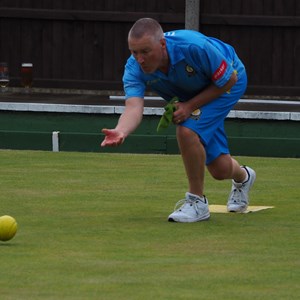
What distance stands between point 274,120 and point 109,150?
5.44ft

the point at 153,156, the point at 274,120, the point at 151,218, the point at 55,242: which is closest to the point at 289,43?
the point at 274,120

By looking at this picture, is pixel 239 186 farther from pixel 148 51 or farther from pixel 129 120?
pixel 148 51

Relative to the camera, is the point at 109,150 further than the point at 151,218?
Yes

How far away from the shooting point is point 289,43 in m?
16.4

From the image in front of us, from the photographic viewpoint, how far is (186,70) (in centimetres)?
717

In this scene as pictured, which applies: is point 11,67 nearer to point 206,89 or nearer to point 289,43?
point 289,43

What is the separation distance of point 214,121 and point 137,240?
101 centimetres

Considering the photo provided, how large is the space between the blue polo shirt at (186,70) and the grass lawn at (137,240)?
73 centimetres

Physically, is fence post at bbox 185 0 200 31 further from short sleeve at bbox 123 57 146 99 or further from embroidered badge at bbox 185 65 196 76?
embroidered badge at bbox 185 65 196 76

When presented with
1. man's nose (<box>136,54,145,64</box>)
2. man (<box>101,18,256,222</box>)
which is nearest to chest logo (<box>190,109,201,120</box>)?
man (<box>101,18,256,222</box>)

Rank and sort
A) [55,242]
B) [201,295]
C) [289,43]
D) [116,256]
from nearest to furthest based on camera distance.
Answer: [201,295], [116,256], [55,242], [289,43]

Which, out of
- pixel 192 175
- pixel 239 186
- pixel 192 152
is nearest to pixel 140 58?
pixel 192 152

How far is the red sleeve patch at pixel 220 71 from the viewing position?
7.15 m

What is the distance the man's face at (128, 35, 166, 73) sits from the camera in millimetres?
6918
